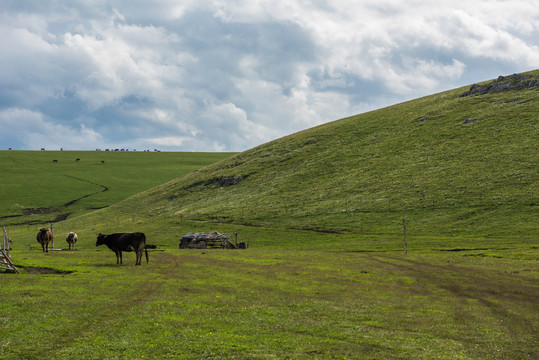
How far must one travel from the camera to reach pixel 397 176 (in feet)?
391

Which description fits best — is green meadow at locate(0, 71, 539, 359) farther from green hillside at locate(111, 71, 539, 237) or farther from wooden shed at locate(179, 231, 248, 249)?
wooden shed at locate(179, 231, 248, 249)

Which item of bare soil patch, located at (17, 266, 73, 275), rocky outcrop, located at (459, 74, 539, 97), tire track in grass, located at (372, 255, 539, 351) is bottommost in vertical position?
tire track in grass, located at (372, 255, 539, 351)

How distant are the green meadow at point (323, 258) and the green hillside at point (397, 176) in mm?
698

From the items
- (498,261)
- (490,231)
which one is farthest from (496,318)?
(490,231)

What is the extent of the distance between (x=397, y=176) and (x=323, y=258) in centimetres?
7032

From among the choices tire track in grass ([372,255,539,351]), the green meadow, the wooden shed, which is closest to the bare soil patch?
the green meadow

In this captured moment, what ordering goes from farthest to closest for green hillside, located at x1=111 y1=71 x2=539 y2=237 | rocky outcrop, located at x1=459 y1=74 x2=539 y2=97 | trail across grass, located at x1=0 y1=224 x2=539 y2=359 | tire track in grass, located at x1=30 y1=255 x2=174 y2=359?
rocky outcrop, located at x1=459 y1=74 x2=539 y2=97 → green hillside, located at x1=111 y1=71 x2=539 y2=237 → trail across grass, located at x1=0 y1=224 x2=539 y2=359 → tire track in grass, located at x1=30 y1=255 x2=174 y2=359

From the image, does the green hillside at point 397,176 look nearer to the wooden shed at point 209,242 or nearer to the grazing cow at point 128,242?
the wooden shed at point 209,242

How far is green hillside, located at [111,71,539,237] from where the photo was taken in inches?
3583

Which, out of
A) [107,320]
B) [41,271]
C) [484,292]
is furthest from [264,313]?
[41,271]

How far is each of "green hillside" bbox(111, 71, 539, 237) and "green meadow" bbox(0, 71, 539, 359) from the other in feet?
2.29

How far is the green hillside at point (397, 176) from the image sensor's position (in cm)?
9100

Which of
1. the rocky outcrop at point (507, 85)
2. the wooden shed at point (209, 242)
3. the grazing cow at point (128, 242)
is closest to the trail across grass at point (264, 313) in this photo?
the grazing cow at point (128, 242)

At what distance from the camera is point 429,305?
28.8m
